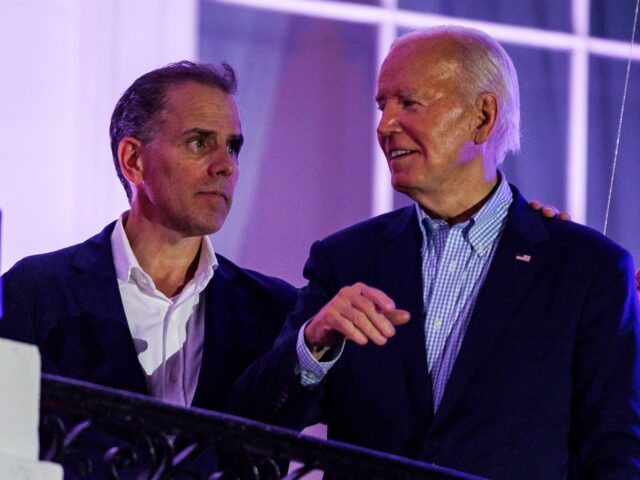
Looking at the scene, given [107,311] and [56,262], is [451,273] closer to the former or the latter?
[107,311]

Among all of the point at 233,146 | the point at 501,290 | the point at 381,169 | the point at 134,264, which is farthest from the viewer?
the point at 381,169

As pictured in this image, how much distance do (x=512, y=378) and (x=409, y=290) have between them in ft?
1.01

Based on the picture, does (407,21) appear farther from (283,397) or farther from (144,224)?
(283,397)

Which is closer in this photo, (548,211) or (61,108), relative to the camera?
(548,211)

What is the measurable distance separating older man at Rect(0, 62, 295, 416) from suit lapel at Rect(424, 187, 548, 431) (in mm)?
656

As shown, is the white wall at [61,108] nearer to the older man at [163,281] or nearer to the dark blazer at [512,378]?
the older man at [163,281]

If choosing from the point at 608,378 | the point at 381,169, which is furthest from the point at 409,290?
the point at 381,169

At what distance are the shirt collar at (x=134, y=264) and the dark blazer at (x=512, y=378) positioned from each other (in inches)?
17.1

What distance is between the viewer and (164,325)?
10.9 ft

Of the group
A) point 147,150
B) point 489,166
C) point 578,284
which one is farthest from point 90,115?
point 578,284

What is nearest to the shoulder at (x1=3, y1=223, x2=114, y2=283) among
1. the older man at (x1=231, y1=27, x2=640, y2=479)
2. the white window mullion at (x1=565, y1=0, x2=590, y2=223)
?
the older man at (x1=231, y1=27, x2=640, y2=479)

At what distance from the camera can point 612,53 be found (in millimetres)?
6043

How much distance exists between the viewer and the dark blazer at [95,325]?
3.22m

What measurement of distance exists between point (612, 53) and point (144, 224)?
3173 mm
